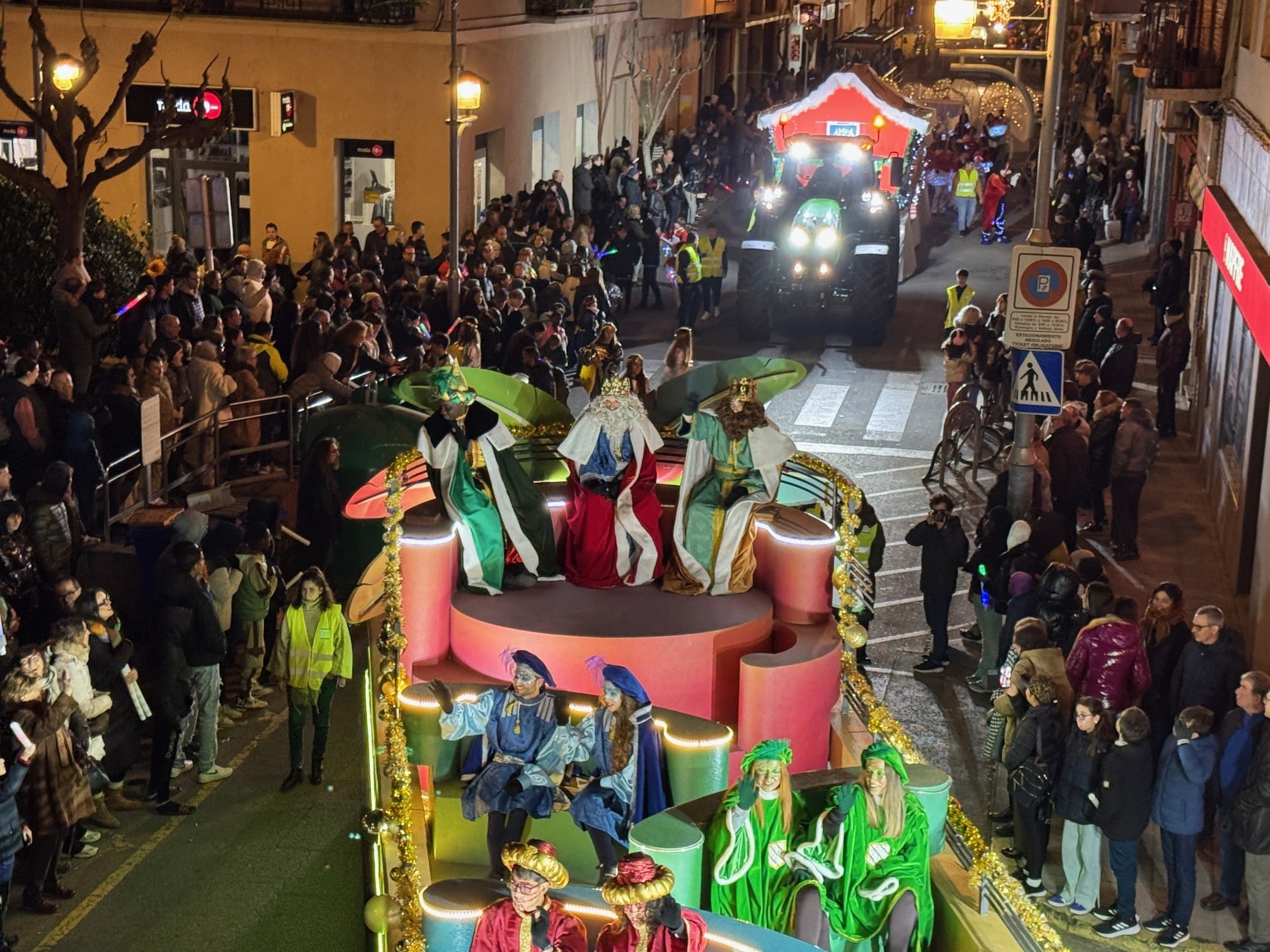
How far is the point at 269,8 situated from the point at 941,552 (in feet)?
58.2

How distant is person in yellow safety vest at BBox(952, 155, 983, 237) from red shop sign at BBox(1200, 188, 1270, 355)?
1638 centimetres

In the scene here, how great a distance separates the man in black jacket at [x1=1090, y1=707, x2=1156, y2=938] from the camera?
9.52m

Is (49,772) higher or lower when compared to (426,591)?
lower

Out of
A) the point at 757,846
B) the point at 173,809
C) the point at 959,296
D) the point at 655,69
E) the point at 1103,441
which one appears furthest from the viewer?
the point at 655,69

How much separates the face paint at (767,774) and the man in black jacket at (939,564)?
5.29m

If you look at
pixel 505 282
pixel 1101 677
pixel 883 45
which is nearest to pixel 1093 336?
pixel 505 282

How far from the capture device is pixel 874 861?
8117 millimetres

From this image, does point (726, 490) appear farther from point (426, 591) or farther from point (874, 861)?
point (874, 861)

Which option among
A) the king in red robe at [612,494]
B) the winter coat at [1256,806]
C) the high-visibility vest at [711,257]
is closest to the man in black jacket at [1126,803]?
the winter coat at [1256,806]

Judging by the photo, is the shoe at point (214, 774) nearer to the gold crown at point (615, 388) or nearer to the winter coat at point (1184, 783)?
the gold crown at point (615, 388)

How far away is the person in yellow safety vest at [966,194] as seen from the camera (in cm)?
3569

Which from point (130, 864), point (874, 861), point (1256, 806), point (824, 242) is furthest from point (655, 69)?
point (874, 861)

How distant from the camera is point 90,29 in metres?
27.4

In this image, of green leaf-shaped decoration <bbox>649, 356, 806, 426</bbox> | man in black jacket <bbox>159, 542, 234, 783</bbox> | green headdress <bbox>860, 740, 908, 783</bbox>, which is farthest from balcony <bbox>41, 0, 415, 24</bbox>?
green headdress <bbox>860, 740, 908, 783</bbox>
